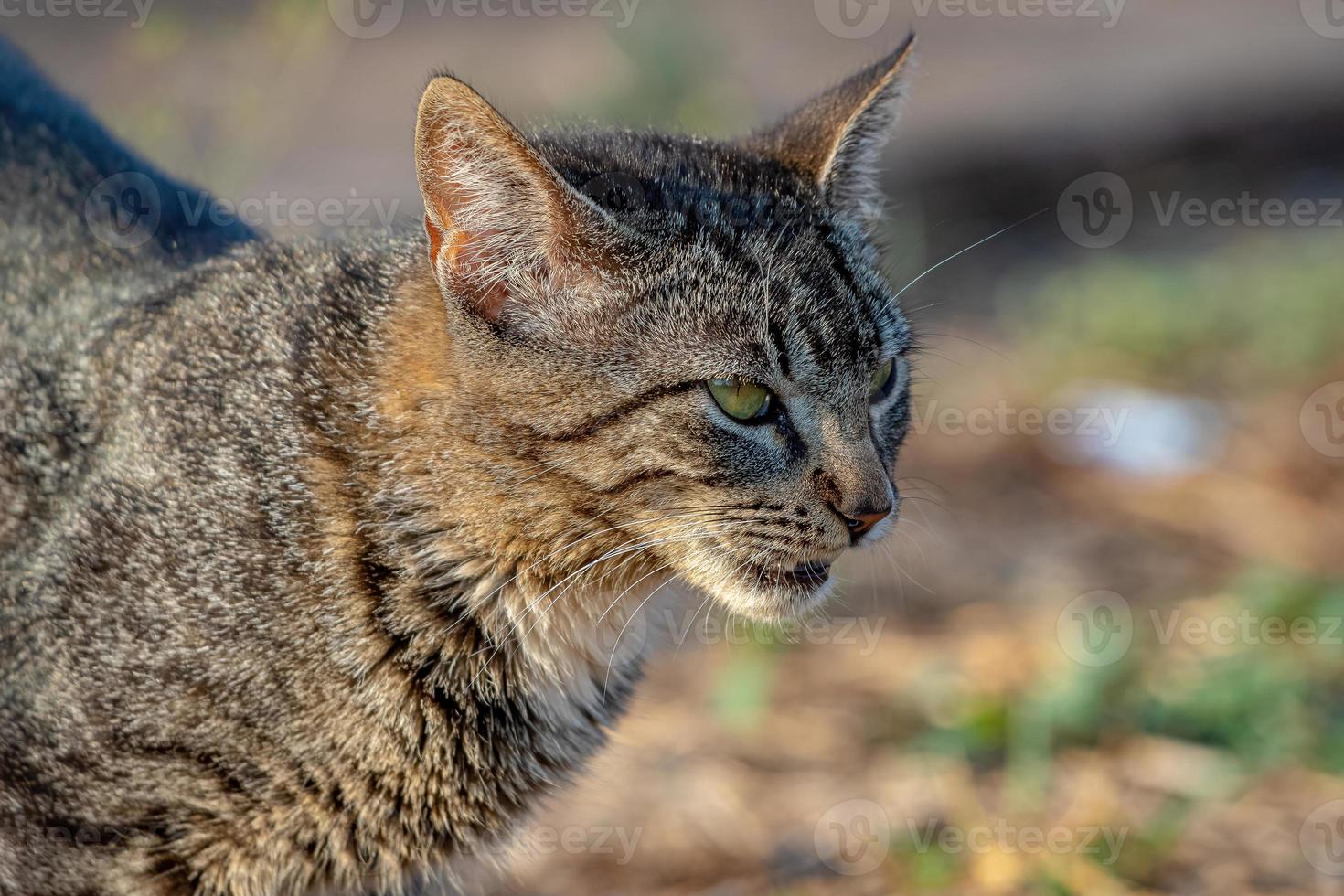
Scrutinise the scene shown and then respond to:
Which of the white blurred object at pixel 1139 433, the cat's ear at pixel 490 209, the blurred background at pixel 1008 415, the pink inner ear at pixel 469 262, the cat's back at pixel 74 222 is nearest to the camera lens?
the cat's ear at pixel 490 209

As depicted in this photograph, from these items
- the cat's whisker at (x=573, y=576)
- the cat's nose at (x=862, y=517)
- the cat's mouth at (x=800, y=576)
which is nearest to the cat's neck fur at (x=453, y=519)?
the cat's whisker at (x=573, y=576)

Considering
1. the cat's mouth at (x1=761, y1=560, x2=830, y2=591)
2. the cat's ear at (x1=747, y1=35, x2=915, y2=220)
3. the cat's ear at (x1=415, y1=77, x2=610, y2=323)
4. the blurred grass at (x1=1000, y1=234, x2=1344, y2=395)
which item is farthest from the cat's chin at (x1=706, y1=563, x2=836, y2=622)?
the blurred grass at (x1=1000, y1=234, x2=1344, y2=395)

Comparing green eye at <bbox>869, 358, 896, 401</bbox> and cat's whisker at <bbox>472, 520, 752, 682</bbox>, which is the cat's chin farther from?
green eye at <bbox>869, 358, 896, 401</bbox>

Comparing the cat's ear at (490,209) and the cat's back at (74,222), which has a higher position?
the cat's back at (74,222)

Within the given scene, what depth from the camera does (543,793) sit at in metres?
2.85

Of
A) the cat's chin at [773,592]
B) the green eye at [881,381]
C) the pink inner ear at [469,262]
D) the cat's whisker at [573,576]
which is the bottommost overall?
the cat's chin at [773,592]

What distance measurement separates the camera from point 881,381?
2.82 meters

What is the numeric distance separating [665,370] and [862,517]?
48 cm

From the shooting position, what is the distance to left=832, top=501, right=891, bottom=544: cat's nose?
2.52 metres

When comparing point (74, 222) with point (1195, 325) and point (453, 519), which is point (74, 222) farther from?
point (1195, 325)

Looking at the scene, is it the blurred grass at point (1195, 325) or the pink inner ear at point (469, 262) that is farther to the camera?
the blurred grass at point (1195, 325)

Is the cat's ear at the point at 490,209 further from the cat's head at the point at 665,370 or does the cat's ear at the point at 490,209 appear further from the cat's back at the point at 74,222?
the cat's back at the point at 74,222

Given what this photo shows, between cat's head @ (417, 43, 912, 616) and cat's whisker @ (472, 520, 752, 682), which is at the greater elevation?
cat's head @ (417, 43, 912, 616)

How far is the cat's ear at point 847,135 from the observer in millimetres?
2977
